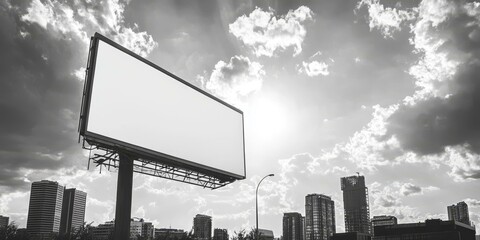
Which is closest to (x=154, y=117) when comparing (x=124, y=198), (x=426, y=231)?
(x=124, y=198)

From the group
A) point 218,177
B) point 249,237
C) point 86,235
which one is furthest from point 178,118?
point 249,237

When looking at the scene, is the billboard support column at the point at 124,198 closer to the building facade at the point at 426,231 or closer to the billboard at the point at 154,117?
the billboard at the point at 154,117

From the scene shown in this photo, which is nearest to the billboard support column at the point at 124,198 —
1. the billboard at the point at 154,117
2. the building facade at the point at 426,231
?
the billboard at the point at 154,117

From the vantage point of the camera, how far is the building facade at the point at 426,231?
118 metres

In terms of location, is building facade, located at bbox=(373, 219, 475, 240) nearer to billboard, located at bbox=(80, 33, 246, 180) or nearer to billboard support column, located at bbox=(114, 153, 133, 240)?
billboard, located at bbox=(80, 33, 246, 180)

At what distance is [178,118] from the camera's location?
26.0m

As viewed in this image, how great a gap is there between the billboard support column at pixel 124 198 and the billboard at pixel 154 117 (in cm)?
82

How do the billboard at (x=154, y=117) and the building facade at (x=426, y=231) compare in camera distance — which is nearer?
the billboard at (x=154, y=117)

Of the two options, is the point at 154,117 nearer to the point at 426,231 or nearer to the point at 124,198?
the point at 124,198

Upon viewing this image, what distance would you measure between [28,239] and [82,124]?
15.6 m

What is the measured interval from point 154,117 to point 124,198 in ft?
16.2

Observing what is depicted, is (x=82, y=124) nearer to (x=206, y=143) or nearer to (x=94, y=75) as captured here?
(x=94, y=75)

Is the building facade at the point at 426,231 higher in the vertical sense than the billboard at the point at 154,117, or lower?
lower

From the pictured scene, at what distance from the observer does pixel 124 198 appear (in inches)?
856
